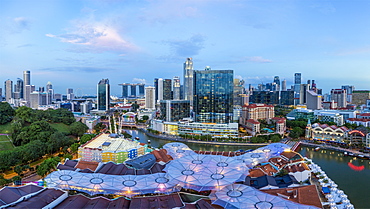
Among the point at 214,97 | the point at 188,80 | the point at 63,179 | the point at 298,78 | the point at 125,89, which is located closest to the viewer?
the point at 63,179

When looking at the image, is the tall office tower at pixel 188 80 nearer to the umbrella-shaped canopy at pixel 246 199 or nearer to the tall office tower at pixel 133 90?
the tall office tower at pixel 133 90

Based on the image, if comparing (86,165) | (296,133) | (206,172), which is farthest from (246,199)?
(296,133)

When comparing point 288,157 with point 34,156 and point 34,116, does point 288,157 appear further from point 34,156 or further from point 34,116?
point 34,116

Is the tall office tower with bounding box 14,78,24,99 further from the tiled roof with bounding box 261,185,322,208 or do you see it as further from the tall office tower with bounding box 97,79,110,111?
the tiled roof with bounding box 261,185,322,208

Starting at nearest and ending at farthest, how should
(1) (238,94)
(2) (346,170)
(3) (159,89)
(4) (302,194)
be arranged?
(4) (302,194), (2) (346,170), (1) (238,94), (3) (159,89)

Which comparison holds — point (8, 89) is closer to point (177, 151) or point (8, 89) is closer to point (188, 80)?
point (188, 80)

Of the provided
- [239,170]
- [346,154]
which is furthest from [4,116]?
[346,154]
